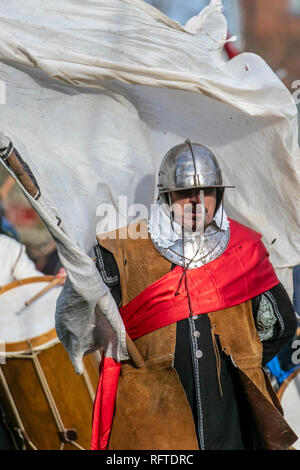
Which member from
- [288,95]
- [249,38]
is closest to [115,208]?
[288,95]

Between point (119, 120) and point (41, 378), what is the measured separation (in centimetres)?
193

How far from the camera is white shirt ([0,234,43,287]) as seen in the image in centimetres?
552

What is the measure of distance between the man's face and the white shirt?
2.49m

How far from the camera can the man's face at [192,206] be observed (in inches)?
129

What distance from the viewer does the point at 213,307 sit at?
127 inches

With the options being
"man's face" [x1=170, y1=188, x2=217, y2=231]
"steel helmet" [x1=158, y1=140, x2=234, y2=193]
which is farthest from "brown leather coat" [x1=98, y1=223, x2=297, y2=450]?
"steel helmet" [x1=158, y1=140, x2=234, y2=193]

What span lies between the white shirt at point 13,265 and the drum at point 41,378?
720 millimetres

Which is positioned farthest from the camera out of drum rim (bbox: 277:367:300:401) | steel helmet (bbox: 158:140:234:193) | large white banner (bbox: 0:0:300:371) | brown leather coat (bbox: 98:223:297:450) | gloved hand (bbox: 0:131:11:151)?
drum rim (bbox: 277:367:300:401)

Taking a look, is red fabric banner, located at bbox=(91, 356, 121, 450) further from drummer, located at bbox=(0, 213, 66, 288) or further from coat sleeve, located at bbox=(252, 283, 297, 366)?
drummer, located at bbox=(0, 213, 66, 288)

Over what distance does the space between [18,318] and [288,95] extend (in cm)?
237

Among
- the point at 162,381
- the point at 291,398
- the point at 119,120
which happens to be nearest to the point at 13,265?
the point at 119,120

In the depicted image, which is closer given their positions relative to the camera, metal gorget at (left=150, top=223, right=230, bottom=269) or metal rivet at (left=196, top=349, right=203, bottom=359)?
metal rivet at (left=196, top=349, right=203, bottom=359)

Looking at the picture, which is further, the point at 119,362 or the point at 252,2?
the point at 252,2

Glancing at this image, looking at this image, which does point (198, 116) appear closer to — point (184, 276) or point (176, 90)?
point (176, 90)
